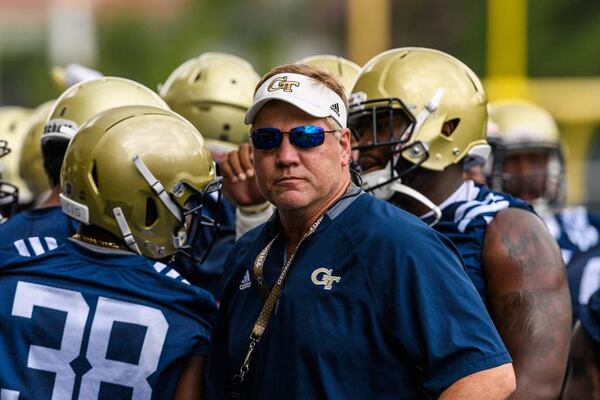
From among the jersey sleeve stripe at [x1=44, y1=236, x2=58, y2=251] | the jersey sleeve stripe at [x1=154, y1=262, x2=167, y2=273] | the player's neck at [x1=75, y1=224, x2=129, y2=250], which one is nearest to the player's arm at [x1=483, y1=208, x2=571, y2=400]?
the jersey sleeve stripe at [x1=154, y1=262, x2=167, y2=273]

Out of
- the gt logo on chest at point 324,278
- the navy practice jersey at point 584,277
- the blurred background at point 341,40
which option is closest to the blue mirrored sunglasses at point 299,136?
the gt logo on chest at point 324,278

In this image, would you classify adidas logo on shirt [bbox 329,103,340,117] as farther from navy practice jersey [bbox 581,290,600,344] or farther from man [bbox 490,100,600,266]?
man [bbox 490,100,600,266]

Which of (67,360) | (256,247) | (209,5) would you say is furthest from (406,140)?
(209,5)

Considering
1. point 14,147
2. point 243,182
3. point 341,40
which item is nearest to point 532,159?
point 243,182

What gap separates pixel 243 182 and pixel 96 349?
5.03 feet

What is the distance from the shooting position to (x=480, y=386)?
317cm

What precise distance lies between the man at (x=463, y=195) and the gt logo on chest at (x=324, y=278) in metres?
0.87

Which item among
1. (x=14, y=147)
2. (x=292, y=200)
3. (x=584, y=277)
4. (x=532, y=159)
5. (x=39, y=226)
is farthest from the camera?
(x=532, y=159)

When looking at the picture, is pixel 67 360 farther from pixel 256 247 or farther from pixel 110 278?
pixel 256 247

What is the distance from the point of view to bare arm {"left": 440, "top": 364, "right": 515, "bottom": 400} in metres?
3.17

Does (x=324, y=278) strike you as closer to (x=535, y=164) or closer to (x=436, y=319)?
(x=436, y=319)

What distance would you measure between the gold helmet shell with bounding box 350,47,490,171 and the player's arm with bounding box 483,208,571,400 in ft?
1.73

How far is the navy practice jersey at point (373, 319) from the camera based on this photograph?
3199 millimetres

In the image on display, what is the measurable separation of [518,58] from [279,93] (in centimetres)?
1470
